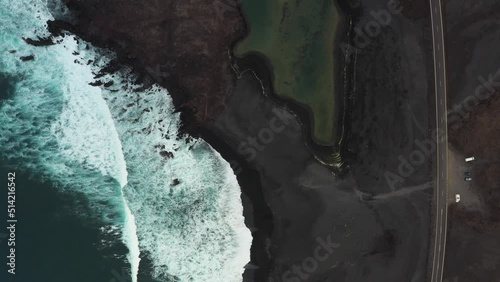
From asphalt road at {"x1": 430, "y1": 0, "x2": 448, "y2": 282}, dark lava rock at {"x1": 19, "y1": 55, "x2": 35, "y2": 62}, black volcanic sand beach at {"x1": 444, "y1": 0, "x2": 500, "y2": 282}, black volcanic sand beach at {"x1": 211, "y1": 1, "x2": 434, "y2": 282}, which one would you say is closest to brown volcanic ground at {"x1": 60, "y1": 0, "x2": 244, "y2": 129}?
black volcanic sand beach at {"x1": 211, "y1": 1, "x2": 434, "y2": 282}

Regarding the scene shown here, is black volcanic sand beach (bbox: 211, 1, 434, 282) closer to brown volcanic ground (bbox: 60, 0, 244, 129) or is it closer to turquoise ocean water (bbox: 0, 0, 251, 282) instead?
brown volcanic ground (bbox: 60, 0, 244, 129)

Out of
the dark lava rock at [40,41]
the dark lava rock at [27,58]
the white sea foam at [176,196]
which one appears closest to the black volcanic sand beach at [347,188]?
the white sea foam at [176,196]

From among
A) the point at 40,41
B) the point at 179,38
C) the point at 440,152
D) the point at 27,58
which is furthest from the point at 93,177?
the point at 440,152

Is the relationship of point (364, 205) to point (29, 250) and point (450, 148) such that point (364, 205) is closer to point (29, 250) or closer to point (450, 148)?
point (450, 148)

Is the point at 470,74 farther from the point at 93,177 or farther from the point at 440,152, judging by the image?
the point at 93,177

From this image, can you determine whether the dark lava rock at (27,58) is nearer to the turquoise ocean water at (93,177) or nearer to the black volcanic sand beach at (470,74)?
the turquoise ocean water at (93,177)

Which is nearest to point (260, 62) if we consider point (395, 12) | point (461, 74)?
point (395, 12)
